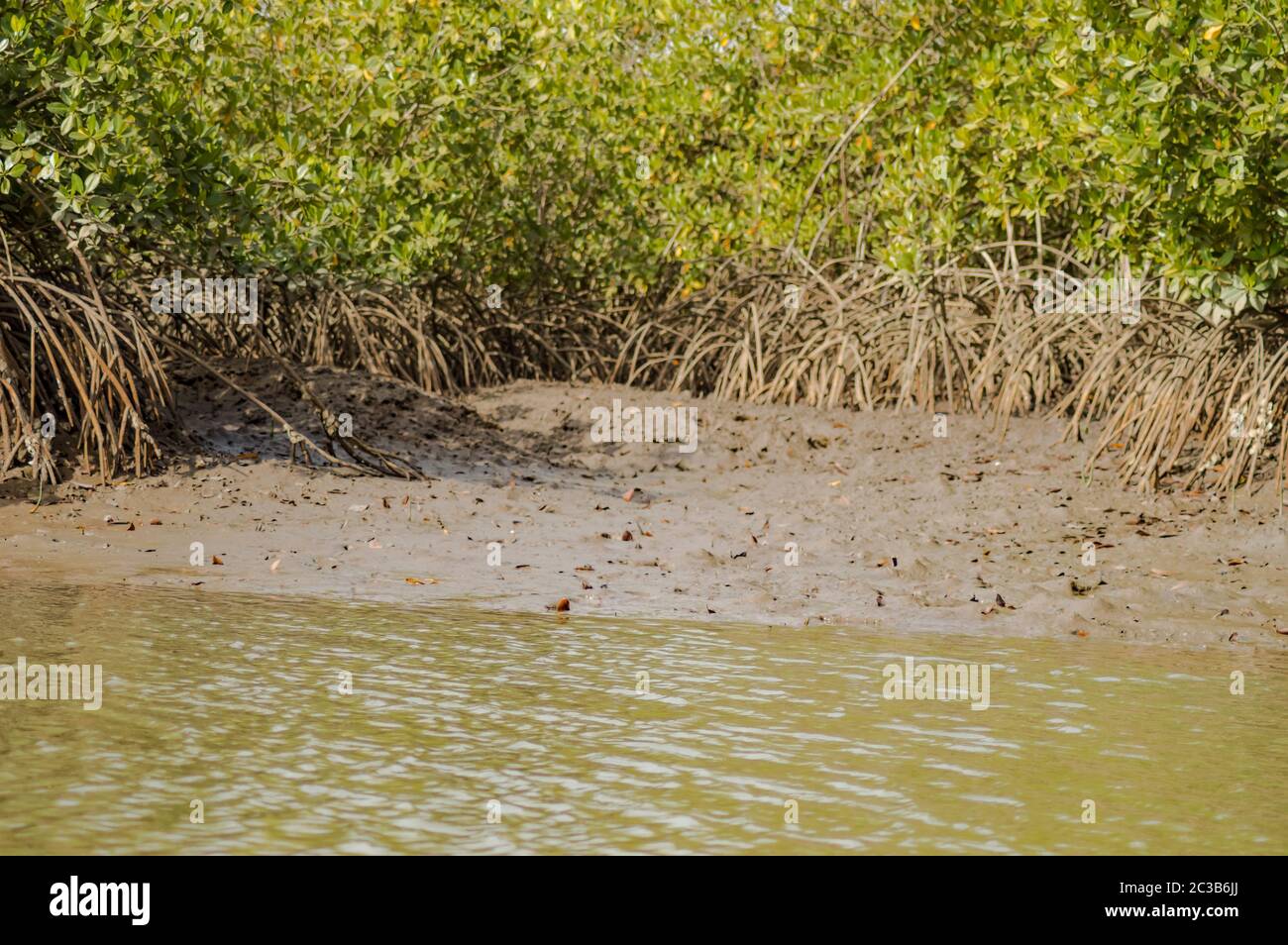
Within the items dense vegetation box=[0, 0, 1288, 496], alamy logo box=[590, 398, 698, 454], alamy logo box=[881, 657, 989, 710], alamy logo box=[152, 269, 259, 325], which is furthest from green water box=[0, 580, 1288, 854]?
alamy logo box=[590, 398, 698, 454]

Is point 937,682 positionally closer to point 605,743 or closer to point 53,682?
point 605,743

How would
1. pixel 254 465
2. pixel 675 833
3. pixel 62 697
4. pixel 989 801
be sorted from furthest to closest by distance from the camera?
pixel 254 465 < pixel 62 697 < pixel 989 801 < pixel 675 833

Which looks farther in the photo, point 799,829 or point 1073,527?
point 1073,527

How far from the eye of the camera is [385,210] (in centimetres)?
1085

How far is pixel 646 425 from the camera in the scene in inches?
419

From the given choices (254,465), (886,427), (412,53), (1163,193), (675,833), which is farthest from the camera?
(412,53)

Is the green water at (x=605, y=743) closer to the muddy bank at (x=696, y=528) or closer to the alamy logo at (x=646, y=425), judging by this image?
the muddy bank at (x=696, y=528)

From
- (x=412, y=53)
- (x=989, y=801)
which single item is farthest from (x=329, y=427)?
(x=989, y=801)

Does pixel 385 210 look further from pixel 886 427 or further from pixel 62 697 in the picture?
pixel 62 697

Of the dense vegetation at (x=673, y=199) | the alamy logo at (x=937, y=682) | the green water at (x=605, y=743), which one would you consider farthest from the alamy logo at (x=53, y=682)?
the dense vegetation at (x=673, y=199)

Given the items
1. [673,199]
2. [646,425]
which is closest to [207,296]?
[646,425]

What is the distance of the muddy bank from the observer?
637 cm

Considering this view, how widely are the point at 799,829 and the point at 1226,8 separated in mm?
5396
